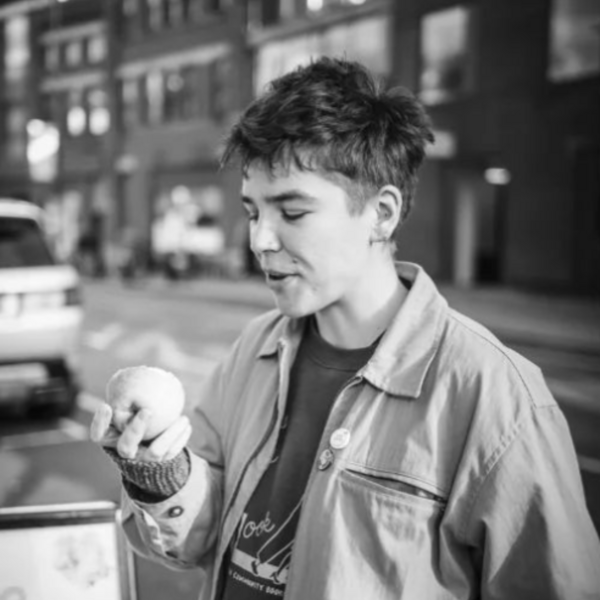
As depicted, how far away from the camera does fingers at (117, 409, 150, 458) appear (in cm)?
155

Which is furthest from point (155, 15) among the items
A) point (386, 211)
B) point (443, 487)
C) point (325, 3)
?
point (443, 487)

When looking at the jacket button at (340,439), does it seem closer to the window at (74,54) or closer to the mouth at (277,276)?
the mouth at (277,276)

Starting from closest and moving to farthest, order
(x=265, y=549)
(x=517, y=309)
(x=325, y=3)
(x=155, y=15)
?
(x=265, y=549) < (x=517, y=309) < (x=325, y=3) < (x=155, y=15)

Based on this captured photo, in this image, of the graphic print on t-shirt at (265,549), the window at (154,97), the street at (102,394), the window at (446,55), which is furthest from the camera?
the window at (154,97)

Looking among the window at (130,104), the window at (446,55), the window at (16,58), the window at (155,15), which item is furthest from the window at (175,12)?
the window at (446,55)

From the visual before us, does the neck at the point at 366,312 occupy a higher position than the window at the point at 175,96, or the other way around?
the window at the point at 175,96

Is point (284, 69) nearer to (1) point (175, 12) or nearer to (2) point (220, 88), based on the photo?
(2) point (220, 88)

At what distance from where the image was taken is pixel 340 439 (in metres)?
1.69

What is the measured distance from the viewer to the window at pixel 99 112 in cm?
3039

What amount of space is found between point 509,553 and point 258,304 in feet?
53.6

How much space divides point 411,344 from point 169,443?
0.58 m

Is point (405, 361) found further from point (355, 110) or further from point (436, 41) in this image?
point (436, 41)

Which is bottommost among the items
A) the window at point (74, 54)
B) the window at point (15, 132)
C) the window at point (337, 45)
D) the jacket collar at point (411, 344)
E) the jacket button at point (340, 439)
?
the jacket button at point (340, 439)

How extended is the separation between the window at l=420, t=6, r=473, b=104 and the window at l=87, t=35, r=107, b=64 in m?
14.9
